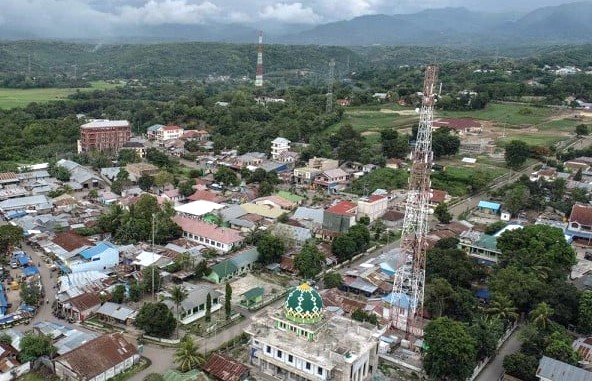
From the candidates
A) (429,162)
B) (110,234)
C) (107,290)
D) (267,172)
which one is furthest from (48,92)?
(429,162)

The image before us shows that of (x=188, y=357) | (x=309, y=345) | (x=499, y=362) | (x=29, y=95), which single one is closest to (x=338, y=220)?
(x=499, y=362)

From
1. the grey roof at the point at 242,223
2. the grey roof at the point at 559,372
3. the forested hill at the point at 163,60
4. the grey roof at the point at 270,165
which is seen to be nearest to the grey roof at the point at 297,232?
the grey roof at the point at 242,223

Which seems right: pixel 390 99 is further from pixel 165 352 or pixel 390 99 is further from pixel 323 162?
pixel 165 352

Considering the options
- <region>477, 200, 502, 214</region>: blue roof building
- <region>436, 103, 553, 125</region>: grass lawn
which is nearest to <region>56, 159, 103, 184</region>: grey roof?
<region>477, 200, 502, 214</region>: blue roof building

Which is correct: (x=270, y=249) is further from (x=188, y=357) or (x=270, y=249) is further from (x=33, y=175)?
(x=33, y=175)

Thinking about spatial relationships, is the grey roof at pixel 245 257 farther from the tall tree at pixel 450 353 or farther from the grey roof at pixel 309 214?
the tall tree at pixel 450 353
